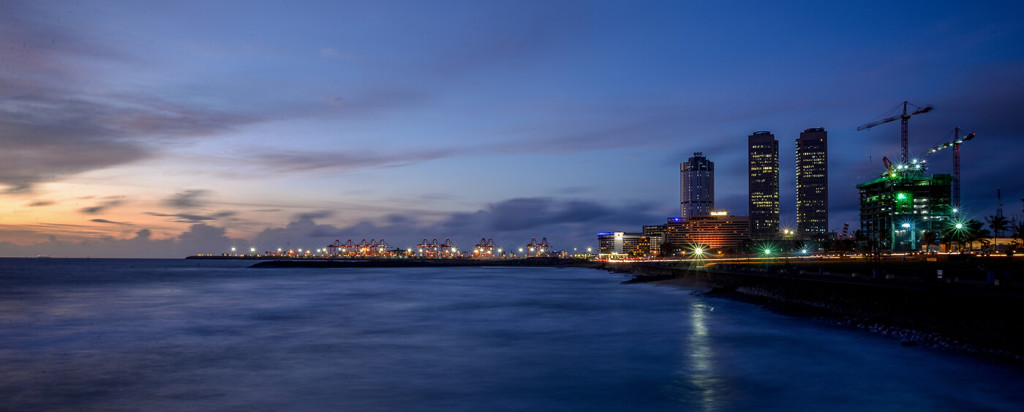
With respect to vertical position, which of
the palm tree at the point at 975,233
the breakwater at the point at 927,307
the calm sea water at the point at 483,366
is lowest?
the calm sea water at the point at 483,366

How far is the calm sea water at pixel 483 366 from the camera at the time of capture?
18.9 m

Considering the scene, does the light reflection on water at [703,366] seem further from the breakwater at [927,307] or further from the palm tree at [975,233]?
the palm tree at [975,233]

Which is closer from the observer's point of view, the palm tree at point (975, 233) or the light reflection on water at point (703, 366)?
the light reflection on water at point (703, 366)

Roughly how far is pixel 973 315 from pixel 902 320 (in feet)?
16.8

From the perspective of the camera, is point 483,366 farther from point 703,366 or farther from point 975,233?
point 975,233

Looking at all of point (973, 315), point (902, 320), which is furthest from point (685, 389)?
point (902, 320)

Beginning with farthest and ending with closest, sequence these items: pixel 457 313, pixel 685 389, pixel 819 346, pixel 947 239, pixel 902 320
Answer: pixel 947 239 < pixel 457 313 < pixel 902 320 < pixel 819 346 < pixel 685 389

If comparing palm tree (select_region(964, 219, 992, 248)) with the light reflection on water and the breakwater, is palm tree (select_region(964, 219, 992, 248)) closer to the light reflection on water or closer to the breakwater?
the breakwater

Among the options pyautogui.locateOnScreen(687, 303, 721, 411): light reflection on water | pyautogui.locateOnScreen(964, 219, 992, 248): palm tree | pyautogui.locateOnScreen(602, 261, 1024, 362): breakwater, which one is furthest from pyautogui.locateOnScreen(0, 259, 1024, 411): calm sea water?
pyautogui.locateOnScreen(964, 219, 992, 248): palm tree

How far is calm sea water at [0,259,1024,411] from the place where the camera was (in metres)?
18.9

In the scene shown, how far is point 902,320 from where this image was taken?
31.0 m

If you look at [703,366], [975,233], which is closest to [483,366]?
[703,366]

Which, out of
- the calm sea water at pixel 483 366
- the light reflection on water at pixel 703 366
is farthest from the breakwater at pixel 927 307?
the light reflection on water at pixel 703 366

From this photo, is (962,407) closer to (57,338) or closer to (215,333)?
(215,333)
